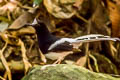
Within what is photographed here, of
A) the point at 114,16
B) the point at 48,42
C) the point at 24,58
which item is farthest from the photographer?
the point at 114,16

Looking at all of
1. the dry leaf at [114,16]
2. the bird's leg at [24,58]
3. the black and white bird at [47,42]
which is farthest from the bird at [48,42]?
the dry leaf at [114,16]

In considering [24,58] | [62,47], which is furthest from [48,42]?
[24,58]

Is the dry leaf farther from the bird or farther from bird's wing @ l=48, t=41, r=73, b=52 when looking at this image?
bird's wing @ l=48, t=41, r=73, b=52

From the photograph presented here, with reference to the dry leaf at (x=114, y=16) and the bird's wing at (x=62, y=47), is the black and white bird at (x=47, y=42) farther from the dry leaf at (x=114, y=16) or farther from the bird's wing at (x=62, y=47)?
the dry leaf at (x=114, y=16)

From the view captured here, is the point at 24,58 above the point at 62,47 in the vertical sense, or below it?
below

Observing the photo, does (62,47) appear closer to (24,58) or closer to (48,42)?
(48,42)

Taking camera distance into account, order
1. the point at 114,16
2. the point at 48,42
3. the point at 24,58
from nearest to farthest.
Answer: the point at 48,42, the point at 24,58, the point at 114,16

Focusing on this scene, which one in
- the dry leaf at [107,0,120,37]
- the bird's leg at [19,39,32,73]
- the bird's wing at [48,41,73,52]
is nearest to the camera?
the bird's wing at [48,41,73,52]

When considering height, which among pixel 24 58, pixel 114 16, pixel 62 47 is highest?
pixel 114 16

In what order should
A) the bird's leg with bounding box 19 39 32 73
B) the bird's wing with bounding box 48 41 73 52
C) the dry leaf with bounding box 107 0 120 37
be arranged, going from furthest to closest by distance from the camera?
the dry leaf with bounding box 107 0 120 37
the bird's leg with bounding box 19 39 32 73
the bird's wing with bounding box 48 41 73 52

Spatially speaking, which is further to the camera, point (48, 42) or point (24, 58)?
point (24, 58)

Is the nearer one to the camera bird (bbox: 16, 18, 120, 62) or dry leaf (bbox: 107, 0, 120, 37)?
bird (bbox: 16, 18, 120, 62)

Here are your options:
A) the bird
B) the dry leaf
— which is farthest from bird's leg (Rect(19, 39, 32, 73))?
the dry leaf

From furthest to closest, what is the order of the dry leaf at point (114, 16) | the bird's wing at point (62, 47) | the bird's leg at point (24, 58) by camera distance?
the dry leaf at point (114, 16) → the bird's leg at point (24, 58) → the bird's wing at point (62, 47)
